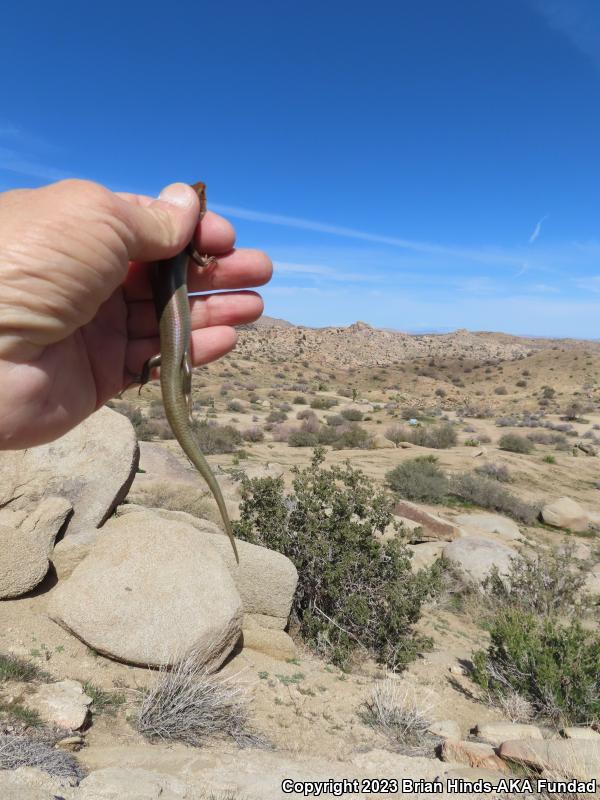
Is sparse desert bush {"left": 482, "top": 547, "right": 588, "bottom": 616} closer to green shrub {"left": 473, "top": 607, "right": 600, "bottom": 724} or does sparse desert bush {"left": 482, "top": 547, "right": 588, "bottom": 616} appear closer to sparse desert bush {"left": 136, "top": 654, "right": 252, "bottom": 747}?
green shrub {"left": 473, "top": 607, "right": 600, "bottom": 724}

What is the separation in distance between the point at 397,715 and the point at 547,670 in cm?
208

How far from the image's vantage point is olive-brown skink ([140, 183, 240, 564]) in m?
3.61

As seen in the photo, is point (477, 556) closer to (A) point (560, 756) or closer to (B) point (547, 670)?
(B) point (547, 670)

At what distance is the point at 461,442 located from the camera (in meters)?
27.8

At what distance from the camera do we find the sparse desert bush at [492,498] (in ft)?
55.3

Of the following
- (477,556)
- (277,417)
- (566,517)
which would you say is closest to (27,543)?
(477,556)

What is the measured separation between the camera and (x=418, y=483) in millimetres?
17516

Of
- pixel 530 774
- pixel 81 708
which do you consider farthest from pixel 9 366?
pixel 530 774

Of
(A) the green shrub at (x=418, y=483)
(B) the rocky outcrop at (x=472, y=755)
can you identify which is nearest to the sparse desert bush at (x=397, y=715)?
(B) the rocky outcrop at (x=472, y=755)

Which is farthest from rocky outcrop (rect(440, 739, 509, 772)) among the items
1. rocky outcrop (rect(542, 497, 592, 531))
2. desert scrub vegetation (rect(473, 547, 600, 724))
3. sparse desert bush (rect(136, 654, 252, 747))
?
rocky outcrop (rect(542, 497, 592, 531))

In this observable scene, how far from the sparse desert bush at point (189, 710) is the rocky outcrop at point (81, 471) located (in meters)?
2.54

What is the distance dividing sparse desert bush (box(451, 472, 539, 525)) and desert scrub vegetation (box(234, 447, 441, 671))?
31.4 feet

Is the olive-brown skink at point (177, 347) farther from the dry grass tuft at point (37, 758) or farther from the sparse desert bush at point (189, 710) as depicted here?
the sparse desert bush at point (189, 710)

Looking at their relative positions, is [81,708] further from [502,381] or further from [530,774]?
[502,381]
